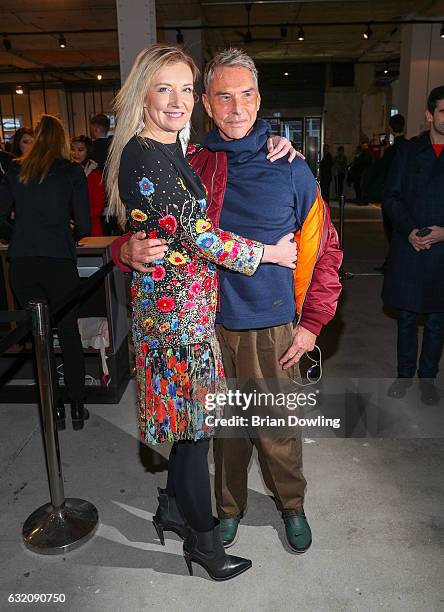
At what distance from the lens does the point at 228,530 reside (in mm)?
2330

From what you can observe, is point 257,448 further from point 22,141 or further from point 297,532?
point 22,141

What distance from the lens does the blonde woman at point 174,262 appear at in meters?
1.67

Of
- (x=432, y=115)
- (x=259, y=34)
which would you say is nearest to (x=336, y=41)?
(x=259, y=34)

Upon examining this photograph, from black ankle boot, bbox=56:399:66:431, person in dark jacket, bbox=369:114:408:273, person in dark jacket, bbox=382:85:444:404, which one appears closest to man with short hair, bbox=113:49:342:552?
person in dark jacket, bbox=382:85:444:404

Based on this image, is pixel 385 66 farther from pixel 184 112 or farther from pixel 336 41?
pixel 184 112

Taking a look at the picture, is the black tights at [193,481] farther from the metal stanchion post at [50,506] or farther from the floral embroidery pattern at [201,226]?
the floral embroidery pattern at [201,226]

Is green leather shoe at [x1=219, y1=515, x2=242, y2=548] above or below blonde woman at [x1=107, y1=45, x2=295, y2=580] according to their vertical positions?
below

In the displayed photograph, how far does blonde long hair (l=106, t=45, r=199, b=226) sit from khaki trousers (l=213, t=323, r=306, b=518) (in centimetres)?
75

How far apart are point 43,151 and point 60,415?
1.53 m

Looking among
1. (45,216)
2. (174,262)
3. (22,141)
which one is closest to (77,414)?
(45,216)

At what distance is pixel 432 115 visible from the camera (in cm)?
326

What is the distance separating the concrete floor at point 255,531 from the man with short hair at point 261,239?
0.75 ft

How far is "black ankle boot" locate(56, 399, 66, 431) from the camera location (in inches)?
134

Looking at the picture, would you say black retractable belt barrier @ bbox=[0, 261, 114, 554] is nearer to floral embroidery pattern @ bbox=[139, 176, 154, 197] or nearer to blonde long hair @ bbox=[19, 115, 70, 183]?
floral embroidery pattern @ bbox=[139, 176, 154, 197]
